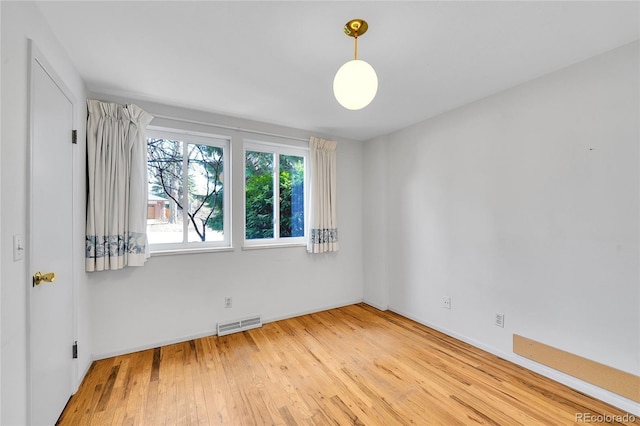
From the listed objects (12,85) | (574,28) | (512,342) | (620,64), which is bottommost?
(512,342)

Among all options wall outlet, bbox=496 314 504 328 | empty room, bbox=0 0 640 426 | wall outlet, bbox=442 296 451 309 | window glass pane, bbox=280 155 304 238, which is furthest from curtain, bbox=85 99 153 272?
wall outlet, bbox=496 314 504 328

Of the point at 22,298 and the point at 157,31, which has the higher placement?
the point at 157,31

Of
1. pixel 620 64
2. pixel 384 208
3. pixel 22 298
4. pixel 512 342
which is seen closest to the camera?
pixel 22 298

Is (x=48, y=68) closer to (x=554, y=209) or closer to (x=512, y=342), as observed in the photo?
(x=554, y=209)

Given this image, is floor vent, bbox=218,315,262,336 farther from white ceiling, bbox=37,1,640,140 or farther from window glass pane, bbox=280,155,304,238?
white ceiling, bbox=37,1,640,140

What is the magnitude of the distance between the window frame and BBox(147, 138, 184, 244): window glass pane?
0.66 metres

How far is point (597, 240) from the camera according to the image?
5.96ft

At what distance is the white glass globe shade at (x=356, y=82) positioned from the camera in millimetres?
1308

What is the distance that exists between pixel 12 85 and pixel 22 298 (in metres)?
0.98


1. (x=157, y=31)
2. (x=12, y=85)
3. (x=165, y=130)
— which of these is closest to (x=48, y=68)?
(x=12, y=85)

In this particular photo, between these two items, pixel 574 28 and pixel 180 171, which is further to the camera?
pixel 180 171

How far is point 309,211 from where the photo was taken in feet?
11.2

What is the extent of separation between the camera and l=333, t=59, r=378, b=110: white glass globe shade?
1.31 meters

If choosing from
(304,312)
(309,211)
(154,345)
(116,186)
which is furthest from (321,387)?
(116,186)
